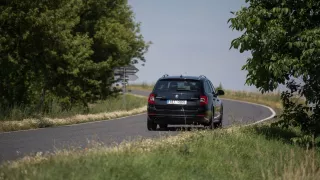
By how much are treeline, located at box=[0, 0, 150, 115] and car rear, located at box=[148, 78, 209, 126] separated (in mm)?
6664

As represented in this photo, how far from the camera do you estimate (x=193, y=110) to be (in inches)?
655

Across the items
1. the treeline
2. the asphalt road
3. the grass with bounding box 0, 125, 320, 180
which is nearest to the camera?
the grass with bounding box 0, 125, 320, 180

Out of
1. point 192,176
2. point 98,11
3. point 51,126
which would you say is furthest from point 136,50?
point 192,176

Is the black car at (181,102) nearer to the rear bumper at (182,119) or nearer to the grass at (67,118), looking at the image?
the rear bumper at (182,119)

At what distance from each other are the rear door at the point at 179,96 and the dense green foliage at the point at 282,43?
3161 mm

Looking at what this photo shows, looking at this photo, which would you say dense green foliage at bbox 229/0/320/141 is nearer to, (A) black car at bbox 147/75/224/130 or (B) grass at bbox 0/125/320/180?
(B) grass at bbox 0/125/320/180

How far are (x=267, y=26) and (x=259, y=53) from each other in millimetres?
718

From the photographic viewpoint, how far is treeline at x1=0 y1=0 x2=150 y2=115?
21062 mm

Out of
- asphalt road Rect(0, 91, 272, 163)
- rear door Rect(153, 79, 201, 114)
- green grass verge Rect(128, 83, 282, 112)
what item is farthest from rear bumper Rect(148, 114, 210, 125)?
green grass verge Rect(128, 83, 282, 112)

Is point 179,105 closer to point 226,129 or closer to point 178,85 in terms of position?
point 178,85

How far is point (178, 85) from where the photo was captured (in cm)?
1722

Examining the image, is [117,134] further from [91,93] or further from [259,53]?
[91,93]

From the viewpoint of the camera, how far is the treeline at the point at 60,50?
2106 cm

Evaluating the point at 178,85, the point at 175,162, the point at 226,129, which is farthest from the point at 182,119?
the point at 175,162
